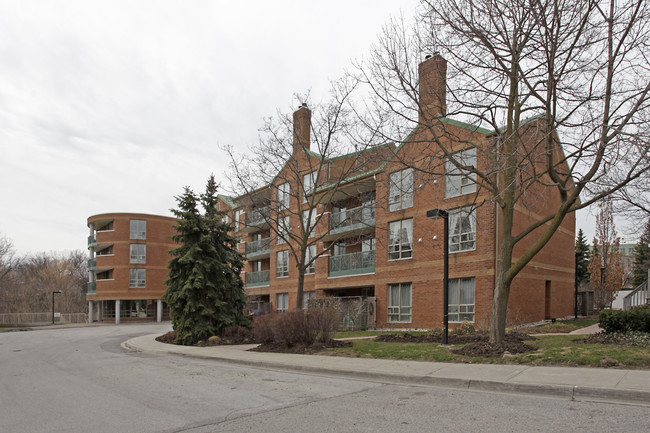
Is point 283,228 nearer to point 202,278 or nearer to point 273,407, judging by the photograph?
point 202,278

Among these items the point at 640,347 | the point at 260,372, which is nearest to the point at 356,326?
the point at 260,372

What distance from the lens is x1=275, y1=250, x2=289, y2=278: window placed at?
36750 millimetres

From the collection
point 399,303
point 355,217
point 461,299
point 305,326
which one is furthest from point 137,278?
point 305,326

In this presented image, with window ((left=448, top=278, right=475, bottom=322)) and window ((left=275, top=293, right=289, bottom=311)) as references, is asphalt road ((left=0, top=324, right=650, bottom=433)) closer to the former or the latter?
window ((left=448, top=278, right=475, bottom=322))

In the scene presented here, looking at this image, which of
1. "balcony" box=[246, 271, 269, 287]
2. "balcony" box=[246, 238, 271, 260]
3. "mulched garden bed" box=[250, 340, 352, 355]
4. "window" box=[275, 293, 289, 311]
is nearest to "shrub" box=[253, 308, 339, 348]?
"mulched garden bed" box=[250, 340, 352, 355]

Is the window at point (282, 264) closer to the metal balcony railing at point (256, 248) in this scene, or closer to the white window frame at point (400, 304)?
the metal balcony railing at point (256, 248)

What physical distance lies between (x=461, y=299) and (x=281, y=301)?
1741cm

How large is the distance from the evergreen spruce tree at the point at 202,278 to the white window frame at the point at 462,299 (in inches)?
379

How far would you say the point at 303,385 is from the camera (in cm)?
957

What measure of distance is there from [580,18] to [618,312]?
744 cm

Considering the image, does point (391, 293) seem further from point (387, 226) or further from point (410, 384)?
point (410, 384)

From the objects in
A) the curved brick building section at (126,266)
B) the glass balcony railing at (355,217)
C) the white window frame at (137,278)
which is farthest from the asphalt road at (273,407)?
the white window frame at (137,278)

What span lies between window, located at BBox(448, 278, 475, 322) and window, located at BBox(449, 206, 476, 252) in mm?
1552

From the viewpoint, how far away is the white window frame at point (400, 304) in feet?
83.1
